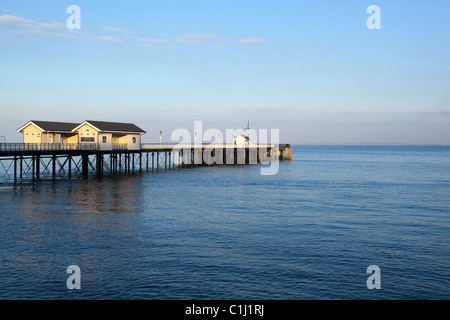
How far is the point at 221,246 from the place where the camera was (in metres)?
23.9

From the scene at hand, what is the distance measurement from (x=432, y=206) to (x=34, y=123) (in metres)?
51.8

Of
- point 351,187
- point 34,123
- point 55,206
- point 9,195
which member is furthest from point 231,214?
point 34,123

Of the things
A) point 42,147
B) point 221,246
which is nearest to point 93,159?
point 42,147

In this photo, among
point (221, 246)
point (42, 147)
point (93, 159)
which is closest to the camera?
point (221, 246)

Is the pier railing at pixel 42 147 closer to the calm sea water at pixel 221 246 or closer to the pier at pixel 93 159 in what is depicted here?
the pier at pixel 93 159

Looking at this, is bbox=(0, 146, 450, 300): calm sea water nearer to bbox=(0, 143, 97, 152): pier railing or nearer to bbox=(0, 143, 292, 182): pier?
bbox=(0, 143, 97, 152): pier railing

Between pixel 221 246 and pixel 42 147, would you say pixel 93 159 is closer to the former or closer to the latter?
pixel 42 147

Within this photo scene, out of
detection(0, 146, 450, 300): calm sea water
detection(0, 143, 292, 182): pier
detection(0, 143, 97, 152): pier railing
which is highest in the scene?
detection(0, 143, 97, 152): pier railing

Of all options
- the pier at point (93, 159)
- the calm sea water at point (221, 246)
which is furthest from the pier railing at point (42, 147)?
the calm sea water at point (221, 246)

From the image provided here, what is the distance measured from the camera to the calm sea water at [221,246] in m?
17.4

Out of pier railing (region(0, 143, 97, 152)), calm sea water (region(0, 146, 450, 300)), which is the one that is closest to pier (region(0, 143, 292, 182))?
pier railing (region(0, 143, 97, 152))

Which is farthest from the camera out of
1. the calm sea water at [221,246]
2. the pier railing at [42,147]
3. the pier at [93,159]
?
the pier at [93,159]

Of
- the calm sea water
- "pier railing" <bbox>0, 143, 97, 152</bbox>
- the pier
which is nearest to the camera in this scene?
the calm sea water

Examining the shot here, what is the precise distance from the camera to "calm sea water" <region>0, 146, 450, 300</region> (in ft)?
57.2
